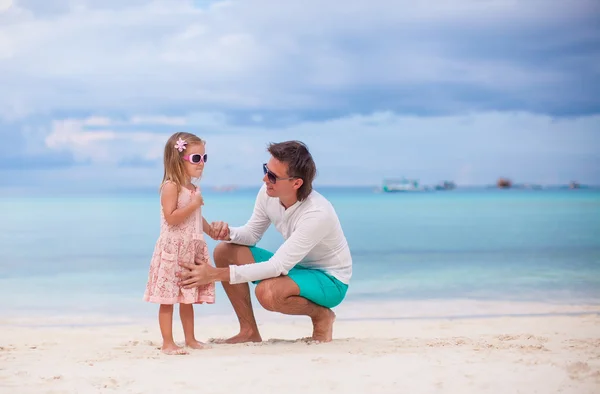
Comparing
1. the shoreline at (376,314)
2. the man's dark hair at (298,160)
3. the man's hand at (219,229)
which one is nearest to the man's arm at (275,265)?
the man's dark hair at (298,160)

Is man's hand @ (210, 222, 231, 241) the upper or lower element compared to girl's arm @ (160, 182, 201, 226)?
lower

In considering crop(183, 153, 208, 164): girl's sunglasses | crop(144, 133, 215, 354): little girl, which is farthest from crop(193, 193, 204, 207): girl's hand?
crop(183, 153, 208, 164): girl's sunglasses

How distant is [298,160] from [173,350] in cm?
111

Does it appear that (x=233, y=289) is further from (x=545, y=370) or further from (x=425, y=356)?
(x=545, y=370)

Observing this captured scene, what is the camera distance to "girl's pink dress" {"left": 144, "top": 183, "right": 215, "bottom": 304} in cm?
346

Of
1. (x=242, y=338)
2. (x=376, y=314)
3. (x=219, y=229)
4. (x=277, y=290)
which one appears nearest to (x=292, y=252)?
(x=277, y=290)

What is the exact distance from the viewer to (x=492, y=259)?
1089cm

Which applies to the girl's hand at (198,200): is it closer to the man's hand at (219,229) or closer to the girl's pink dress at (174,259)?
the girl's pink dress at (174,259)

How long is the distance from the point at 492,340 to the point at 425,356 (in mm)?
771

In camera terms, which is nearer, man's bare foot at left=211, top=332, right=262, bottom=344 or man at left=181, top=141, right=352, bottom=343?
man at left=181, top=141, right=352, bottom=343

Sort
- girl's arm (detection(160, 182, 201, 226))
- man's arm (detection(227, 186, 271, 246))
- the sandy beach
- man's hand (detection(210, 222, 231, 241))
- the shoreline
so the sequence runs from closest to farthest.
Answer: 1. the sandy beach
2. girl's arm (detection(160, 182, 201, 226))
3. man's hand (detection(210, 222, 231, 241))
4. man's arm (detection(227, 186, 271, 246))
5. the shoreline

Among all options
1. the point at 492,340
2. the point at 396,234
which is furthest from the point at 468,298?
the point at 396,234

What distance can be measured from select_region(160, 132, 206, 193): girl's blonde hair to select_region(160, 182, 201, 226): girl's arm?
49 mm

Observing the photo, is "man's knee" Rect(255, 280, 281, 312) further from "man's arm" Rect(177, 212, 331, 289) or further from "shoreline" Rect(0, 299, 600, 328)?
"shoreline" Rect(0, 299, 600, 328)
